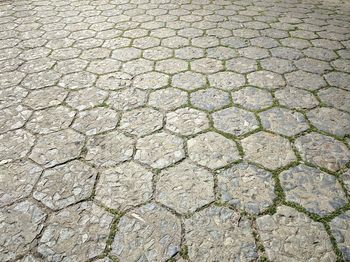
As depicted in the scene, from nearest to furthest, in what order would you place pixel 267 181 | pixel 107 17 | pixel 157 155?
pixel 267 181, pixel 157 155, pixel 107 17

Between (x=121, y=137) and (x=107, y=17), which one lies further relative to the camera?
(x=107, y=17)

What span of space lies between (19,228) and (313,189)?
5.40 feet

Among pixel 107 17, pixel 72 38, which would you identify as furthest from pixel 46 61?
pixel 107 17

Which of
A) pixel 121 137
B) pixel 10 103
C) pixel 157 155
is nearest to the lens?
pixel 157 155

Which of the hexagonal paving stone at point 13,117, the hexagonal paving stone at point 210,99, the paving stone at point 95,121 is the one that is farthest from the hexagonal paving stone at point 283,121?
the hexagonal paving stone at point 13,117

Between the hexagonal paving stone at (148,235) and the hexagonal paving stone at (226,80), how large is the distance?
4.50 feet

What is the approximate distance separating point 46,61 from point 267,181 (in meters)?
2.58

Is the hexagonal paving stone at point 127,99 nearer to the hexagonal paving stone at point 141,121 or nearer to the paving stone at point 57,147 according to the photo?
the hexagonal paving stone at point 141,121

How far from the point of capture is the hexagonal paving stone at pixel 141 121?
6.48 feet

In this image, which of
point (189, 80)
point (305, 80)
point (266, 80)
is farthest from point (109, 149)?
point (305, 80)

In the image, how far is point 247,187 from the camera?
5.14 ft

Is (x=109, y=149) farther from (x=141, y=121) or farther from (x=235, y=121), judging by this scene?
(x=235, y=121)

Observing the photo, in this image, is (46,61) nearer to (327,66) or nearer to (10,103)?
(10,103)

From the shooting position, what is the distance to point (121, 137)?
193 centimetres
